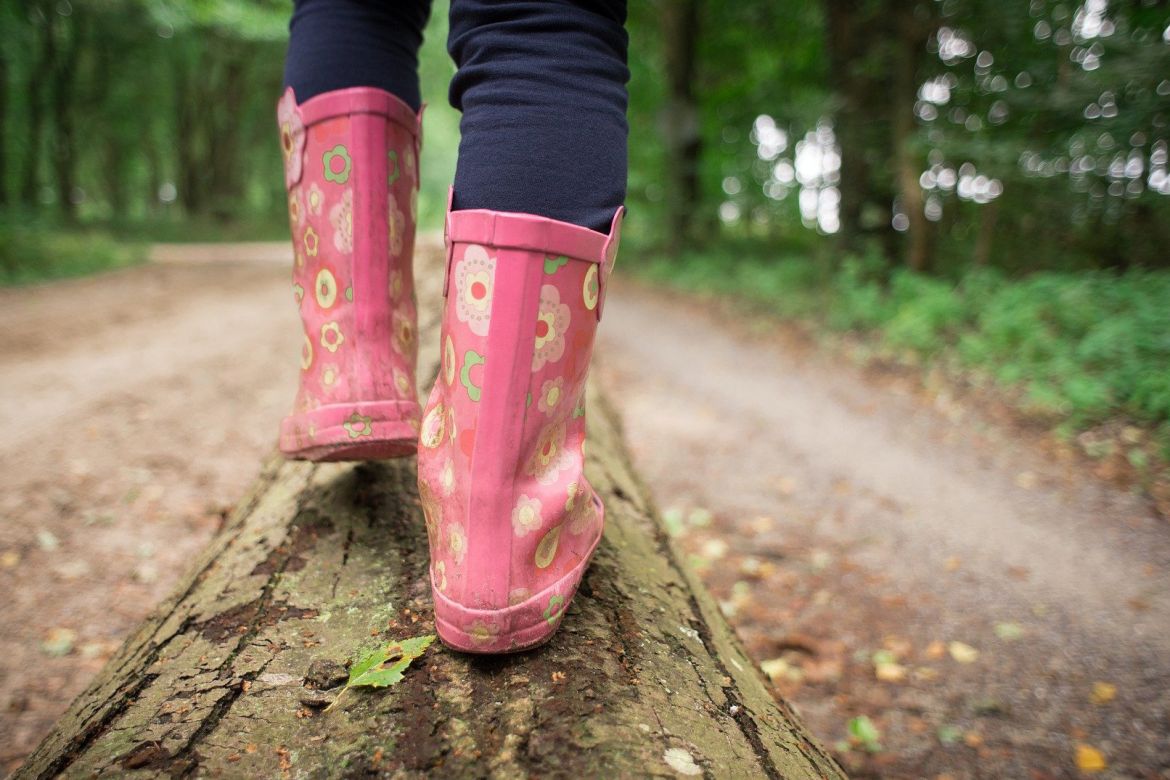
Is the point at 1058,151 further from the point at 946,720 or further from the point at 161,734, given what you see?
the point at 161,734

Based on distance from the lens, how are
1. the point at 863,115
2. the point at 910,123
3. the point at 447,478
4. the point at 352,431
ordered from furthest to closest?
the point at 863,115 < the point at 910,123 < the point at 352,431 < the point at 447,478

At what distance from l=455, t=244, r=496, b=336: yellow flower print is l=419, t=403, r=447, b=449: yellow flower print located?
0.16m

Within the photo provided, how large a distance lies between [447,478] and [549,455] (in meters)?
0.15

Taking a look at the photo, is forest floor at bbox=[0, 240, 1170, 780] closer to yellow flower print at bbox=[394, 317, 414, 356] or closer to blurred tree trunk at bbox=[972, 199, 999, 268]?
yellow flower print at bbox=[394, 317, 414, 356]

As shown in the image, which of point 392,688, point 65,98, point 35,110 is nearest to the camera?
point 392,688

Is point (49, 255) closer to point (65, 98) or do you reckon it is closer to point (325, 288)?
point (65, 98)

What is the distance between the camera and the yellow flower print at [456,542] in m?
0.92

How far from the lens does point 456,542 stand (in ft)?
3.05

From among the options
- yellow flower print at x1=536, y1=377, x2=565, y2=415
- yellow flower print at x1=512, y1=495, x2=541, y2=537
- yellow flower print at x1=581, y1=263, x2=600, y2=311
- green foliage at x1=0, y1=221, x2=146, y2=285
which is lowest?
green foliage at x1=0, y1=221, x2=146, y2=285

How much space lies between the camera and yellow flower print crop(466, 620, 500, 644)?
855 mm

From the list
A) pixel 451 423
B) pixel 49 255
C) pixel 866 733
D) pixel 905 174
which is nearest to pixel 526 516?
pixel 451 423

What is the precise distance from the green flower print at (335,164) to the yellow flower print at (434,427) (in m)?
0.46

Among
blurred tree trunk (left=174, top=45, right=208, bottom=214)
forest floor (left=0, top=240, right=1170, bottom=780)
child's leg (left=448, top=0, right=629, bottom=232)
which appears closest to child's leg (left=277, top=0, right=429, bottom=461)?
child's leg (left=448, top=0, right=629, bottom=232)

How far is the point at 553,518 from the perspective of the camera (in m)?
0.96
